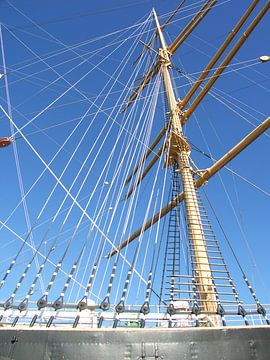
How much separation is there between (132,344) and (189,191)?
7050 mm

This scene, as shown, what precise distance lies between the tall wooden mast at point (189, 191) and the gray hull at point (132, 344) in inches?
94.4

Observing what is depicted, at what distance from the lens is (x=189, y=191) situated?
34.2 feet

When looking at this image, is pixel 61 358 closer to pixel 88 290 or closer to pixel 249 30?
pixel 88 290

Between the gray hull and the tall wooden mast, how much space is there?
2398 millimetres

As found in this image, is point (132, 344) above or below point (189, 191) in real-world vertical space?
below

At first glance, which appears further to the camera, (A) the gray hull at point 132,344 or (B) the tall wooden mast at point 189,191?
(B) the tall wooden mast at point 189,191

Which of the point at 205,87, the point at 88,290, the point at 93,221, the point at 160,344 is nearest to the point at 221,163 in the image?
the point at 205,87

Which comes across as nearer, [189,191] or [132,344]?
[132,344]

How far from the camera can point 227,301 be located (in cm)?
640

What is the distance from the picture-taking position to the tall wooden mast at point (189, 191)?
8.14 m

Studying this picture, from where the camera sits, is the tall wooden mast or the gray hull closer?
the gray hull

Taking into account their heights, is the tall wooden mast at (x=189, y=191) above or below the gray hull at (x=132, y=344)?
above

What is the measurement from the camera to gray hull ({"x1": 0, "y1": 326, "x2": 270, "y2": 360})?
3748mm

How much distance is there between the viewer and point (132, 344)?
12.5 feet
